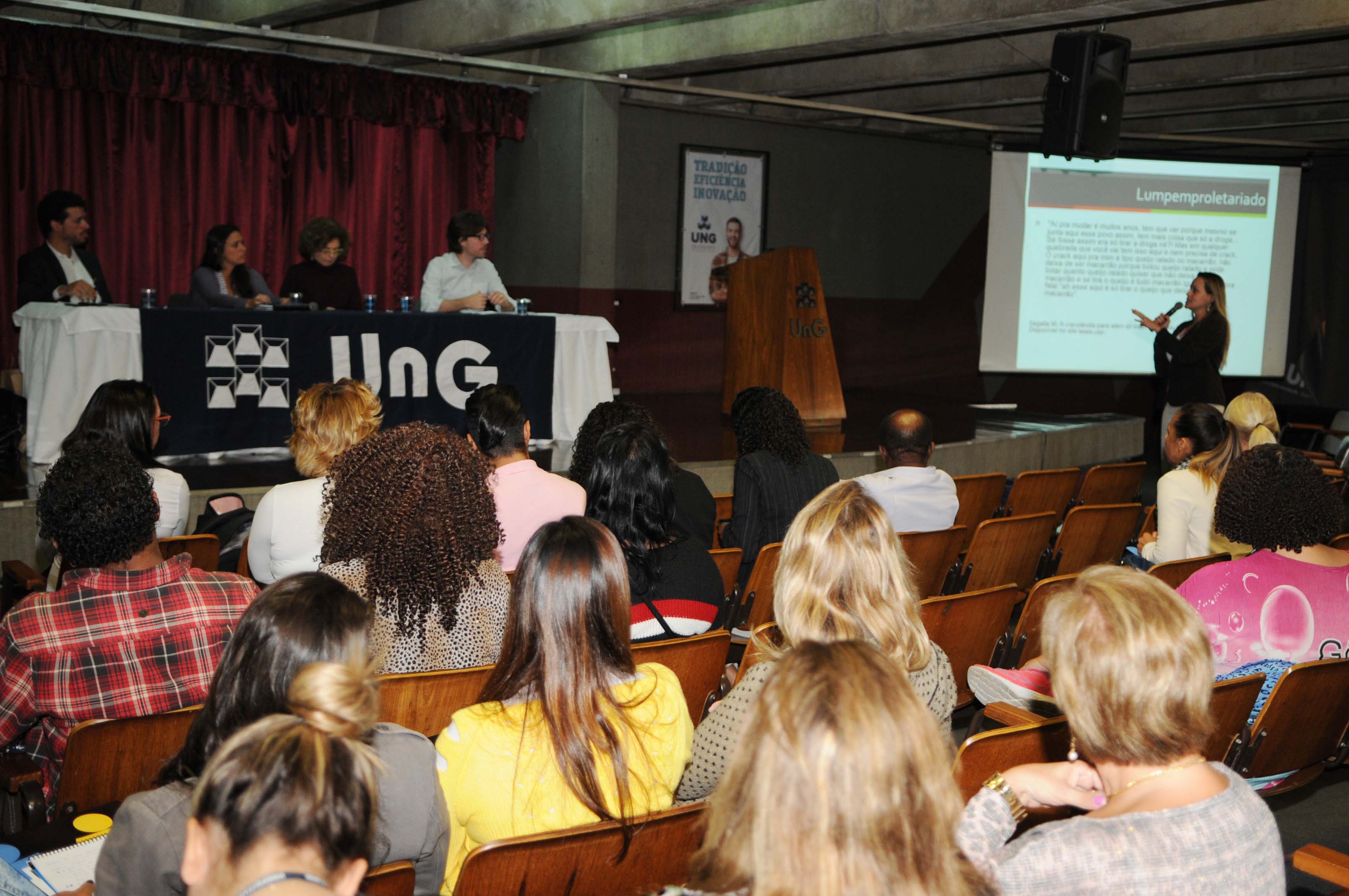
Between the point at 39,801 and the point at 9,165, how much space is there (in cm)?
673

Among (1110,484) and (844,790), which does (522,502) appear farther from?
(1110,484)

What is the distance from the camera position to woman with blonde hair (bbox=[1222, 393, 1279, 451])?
445 cm

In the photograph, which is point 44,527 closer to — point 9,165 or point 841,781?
point 841,781

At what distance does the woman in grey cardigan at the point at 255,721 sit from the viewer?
1422mm

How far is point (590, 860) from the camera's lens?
4.85 feet

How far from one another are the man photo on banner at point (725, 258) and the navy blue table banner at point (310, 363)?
405 cm

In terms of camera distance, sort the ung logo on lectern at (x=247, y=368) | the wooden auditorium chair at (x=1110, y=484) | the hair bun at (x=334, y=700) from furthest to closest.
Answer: the ung logo on lectern at (x=247, y=368) → the wooden auditorium chair at (x=1110, y=484) → the hair bun at (x=334, y=700)

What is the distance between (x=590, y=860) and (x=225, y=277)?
17.6ft

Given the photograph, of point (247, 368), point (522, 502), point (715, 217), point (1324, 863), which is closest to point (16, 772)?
point (522, 502)

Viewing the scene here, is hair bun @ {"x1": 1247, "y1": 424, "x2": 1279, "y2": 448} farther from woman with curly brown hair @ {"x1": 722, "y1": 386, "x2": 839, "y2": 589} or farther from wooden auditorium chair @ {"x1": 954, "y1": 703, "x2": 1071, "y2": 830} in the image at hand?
wooden auditorium chair @ {"x1": 954, "y1": 703, "x2": 1071, "y2": 830}

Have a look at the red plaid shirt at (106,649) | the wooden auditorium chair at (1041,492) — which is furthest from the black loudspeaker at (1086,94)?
the red plaid shirt at (106,649)

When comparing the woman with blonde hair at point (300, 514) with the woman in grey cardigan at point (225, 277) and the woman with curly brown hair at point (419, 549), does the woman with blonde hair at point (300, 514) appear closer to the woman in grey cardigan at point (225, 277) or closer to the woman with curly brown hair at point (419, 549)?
the woman with curly brown hair at point (419, 549)

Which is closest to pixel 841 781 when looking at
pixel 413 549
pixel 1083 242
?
pixel 413 549

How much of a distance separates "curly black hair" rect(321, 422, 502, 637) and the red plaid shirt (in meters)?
0.27
